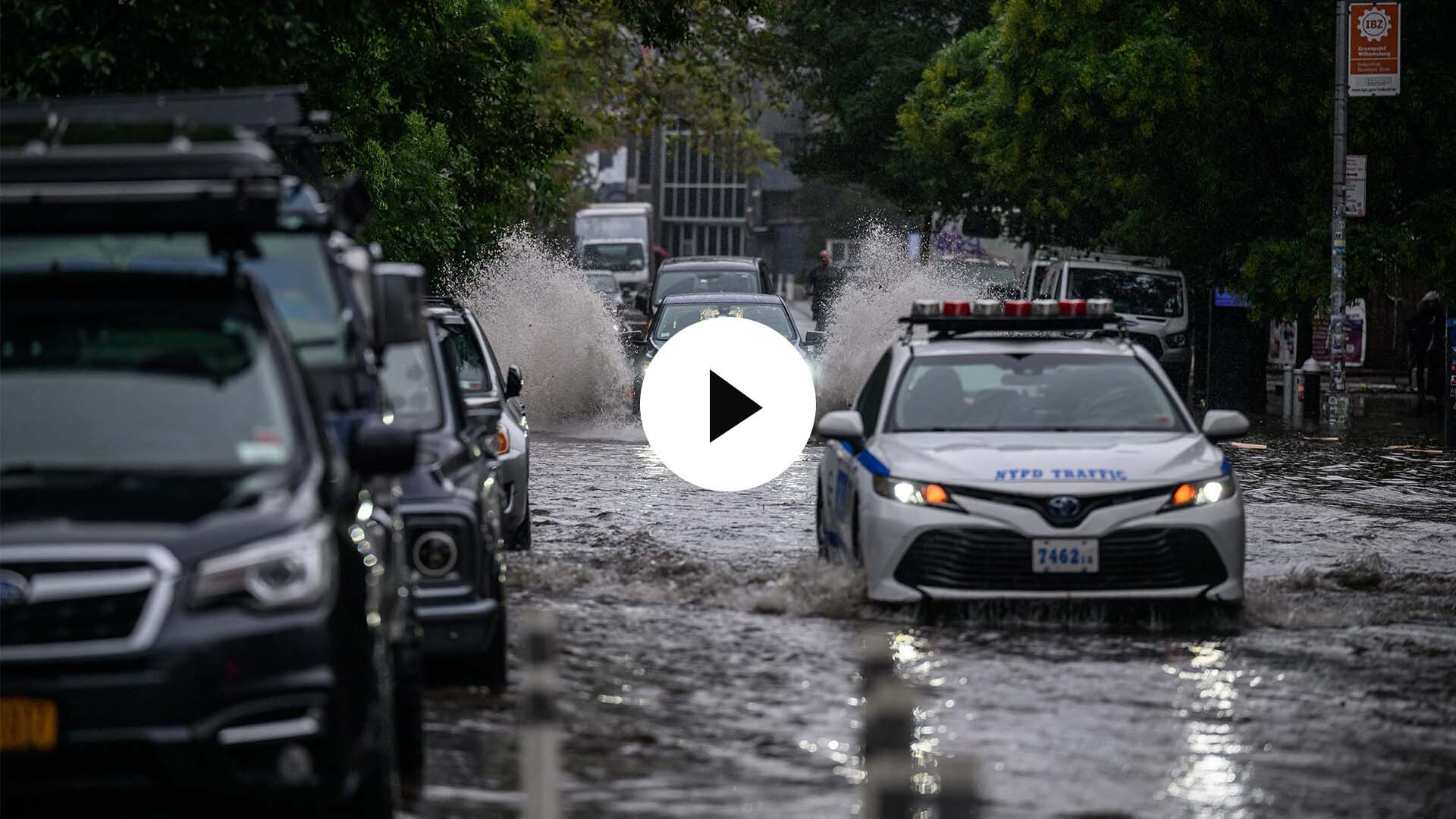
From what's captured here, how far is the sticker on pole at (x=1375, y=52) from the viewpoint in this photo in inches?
1089

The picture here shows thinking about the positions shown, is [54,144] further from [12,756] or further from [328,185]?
[12,756]

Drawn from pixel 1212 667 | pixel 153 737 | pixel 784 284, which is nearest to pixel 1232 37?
pixel 1212 667

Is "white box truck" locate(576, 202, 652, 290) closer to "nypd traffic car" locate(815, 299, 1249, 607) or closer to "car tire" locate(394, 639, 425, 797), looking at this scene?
"nypd traffic car" locate(815, 299, 1249, 607)

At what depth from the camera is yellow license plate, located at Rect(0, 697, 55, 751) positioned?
5840mm

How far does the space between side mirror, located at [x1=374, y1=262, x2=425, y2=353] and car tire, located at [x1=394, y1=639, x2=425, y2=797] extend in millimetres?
1050

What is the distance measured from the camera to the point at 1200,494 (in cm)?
1131

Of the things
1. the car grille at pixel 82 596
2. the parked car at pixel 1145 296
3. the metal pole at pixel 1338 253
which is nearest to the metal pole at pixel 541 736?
the car grille at pixel 82 596

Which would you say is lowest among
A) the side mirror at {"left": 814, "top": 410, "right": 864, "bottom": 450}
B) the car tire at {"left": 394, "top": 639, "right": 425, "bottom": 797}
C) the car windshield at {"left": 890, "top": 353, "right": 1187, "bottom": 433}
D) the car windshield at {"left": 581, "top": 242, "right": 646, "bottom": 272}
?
the car tire at {"left": 394, "top": 639, "right": 425, "bottom": 797}

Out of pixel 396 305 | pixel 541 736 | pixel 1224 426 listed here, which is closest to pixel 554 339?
pixel 1224 426

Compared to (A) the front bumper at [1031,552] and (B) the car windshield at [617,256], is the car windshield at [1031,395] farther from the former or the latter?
(B) the car windshield at [617,256]

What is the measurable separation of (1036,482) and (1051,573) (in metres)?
0.45

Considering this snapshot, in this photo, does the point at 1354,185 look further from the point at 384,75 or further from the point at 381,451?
the point at 381,451

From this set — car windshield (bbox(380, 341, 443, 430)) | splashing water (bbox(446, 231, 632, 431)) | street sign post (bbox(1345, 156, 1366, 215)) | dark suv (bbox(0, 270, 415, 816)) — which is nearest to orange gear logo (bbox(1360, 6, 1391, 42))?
street sign post (bbox(1345, 156, 1366, 215))
